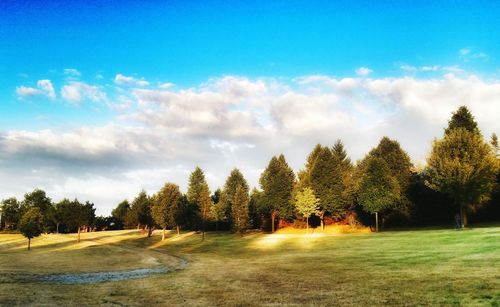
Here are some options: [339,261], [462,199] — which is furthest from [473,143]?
[339,261]

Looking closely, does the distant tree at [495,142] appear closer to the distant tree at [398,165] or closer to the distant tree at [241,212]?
the distant tree at [398,165]

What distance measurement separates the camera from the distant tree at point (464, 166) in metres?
50.9

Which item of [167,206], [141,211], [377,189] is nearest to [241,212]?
[167,206]

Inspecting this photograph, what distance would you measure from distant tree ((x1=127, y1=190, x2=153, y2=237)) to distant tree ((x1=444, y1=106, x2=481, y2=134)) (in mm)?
65693

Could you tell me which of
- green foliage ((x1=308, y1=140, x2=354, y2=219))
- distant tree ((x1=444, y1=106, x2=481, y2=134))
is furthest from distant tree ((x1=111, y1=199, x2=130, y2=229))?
distant tree ((x1=444, y1=106, x2=481, y2=134))

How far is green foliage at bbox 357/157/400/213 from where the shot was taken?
65938 mm

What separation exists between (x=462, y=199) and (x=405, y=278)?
40202mm

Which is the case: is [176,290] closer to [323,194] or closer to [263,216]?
[323,194]

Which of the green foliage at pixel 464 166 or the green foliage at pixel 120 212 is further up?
the green foliage at pixel 464 166

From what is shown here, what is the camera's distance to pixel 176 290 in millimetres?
20375

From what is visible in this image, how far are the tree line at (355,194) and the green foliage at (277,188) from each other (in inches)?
9.8

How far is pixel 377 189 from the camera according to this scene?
2611 inches

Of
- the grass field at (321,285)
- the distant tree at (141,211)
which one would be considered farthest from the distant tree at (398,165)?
the distant tree at (141,211)

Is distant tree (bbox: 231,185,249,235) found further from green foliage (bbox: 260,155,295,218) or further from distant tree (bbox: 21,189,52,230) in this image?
distant tree (bbox: 21,189,52,230)
